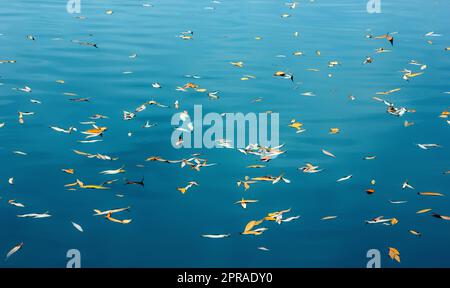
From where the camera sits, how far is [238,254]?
17.9 feet

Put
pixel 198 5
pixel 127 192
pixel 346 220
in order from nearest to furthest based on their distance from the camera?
pixel 346 220 < pixel 127 192 < pixel 198 5

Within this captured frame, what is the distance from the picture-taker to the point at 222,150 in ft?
24.7

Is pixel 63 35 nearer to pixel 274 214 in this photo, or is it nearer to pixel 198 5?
pixel 198 5

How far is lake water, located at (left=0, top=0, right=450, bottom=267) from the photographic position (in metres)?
5.57

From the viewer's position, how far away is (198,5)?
17.2 metres

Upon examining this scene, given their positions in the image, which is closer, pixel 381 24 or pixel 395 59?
pixel 395 59

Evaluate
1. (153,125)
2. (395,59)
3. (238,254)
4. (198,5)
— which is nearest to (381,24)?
(395,59)

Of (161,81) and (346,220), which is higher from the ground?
(161,81)

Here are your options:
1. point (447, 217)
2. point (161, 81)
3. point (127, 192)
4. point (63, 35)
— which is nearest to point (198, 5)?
point (63, 35)

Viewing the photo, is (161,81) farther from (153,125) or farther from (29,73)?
(29,73)

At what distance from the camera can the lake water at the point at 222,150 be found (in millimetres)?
5566

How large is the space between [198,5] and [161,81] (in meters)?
7.87
